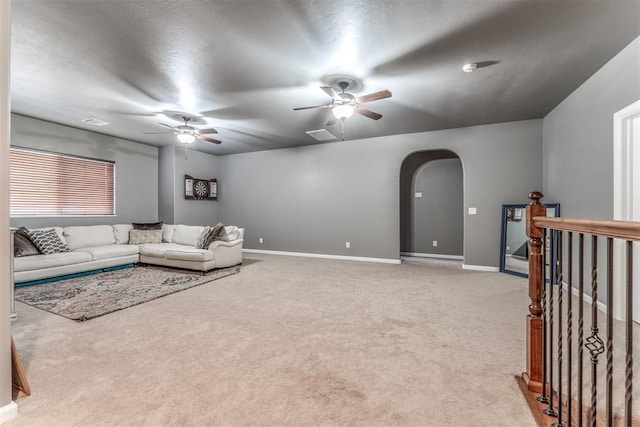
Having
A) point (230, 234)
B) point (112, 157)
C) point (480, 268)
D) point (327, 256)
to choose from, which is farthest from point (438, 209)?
point (112, 157)

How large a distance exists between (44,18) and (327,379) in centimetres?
338

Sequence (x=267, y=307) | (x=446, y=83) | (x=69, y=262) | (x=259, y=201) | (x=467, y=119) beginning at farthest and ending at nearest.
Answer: (x=259, y=201), (x=467, y=119), (x=69, y=262), (x=446, y=83), (x=267, y=307)

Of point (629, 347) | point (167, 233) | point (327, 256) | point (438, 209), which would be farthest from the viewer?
point (438, 209)

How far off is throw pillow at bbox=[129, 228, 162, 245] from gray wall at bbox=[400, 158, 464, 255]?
537cm

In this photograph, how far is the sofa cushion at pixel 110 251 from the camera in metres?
4.90

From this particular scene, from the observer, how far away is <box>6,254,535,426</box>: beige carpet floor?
5.30 feet

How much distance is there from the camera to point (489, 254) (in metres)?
5.22

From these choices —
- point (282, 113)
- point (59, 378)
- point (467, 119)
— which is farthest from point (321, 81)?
point (59, 378)

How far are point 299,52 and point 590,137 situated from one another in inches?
131

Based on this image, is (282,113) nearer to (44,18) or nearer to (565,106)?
(44,18)

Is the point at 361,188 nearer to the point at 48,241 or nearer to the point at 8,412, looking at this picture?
the point at 48,241

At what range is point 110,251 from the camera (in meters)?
5.10

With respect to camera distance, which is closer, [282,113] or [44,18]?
[44,18]

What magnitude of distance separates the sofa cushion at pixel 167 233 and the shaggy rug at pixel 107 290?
3.53ft
